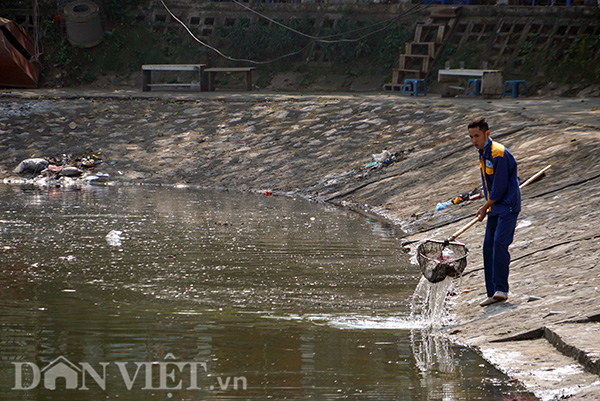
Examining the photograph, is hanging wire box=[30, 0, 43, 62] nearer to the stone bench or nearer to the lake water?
the stone bench

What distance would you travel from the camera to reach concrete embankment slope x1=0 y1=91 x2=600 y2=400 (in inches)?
265

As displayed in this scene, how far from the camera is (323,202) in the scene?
15070 millimetres

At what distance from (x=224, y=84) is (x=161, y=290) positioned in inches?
661

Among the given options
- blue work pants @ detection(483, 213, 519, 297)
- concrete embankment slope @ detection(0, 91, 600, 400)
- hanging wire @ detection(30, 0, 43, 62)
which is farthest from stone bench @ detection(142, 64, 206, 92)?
blue work pants @ detection(483, 213, 519, 297)

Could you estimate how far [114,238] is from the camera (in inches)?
444

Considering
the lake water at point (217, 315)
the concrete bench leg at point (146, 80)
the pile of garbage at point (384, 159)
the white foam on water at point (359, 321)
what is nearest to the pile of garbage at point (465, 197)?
the lake water at point (217, 315)

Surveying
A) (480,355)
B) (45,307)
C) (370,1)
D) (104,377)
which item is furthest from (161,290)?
(370,1)

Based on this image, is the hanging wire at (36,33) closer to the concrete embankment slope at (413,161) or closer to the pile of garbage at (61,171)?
the concrete embankment slope at (413,161)

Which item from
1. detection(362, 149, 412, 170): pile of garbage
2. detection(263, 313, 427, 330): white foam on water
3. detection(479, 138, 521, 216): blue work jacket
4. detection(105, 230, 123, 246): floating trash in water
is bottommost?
detection(263, 313, 427, 330): white foam on water

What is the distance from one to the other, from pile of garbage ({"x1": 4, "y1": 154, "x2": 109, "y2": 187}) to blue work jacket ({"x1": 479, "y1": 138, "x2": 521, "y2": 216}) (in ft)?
39.1

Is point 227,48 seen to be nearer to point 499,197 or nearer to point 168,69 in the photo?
point 168,69

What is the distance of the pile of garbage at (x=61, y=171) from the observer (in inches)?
701

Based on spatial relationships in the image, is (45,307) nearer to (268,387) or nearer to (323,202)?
(268,387)

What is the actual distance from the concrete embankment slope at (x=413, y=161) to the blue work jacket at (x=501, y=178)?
0.87 meters
